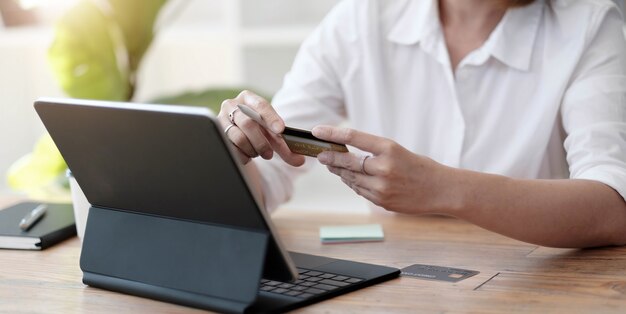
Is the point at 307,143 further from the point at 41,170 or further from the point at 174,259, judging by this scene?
the point at 41,170

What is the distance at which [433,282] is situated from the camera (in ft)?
4.54

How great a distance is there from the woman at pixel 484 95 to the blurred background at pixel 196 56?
1476 millimetres

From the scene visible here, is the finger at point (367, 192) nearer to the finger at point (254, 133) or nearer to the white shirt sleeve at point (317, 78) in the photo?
the finger at point (254, 133)

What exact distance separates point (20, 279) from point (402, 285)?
0.62 m

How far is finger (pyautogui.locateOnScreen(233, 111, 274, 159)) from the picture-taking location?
159 centimetres

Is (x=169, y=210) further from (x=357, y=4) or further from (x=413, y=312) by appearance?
(x=357, y=4)

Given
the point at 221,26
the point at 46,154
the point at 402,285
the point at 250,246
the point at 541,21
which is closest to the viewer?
the point at 250,246

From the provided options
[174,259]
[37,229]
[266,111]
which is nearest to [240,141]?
[266,111]

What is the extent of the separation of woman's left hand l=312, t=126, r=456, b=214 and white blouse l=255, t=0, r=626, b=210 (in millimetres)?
434

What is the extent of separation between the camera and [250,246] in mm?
1236

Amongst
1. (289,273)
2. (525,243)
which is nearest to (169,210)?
(289,273)

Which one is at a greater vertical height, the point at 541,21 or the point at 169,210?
the point at 541,21

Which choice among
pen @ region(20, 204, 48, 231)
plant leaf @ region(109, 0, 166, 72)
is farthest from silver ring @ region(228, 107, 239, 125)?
plant leaf @ region(109, 0, 166, 72)

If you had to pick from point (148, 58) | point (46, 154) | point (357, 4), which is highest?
point (357, 4)
